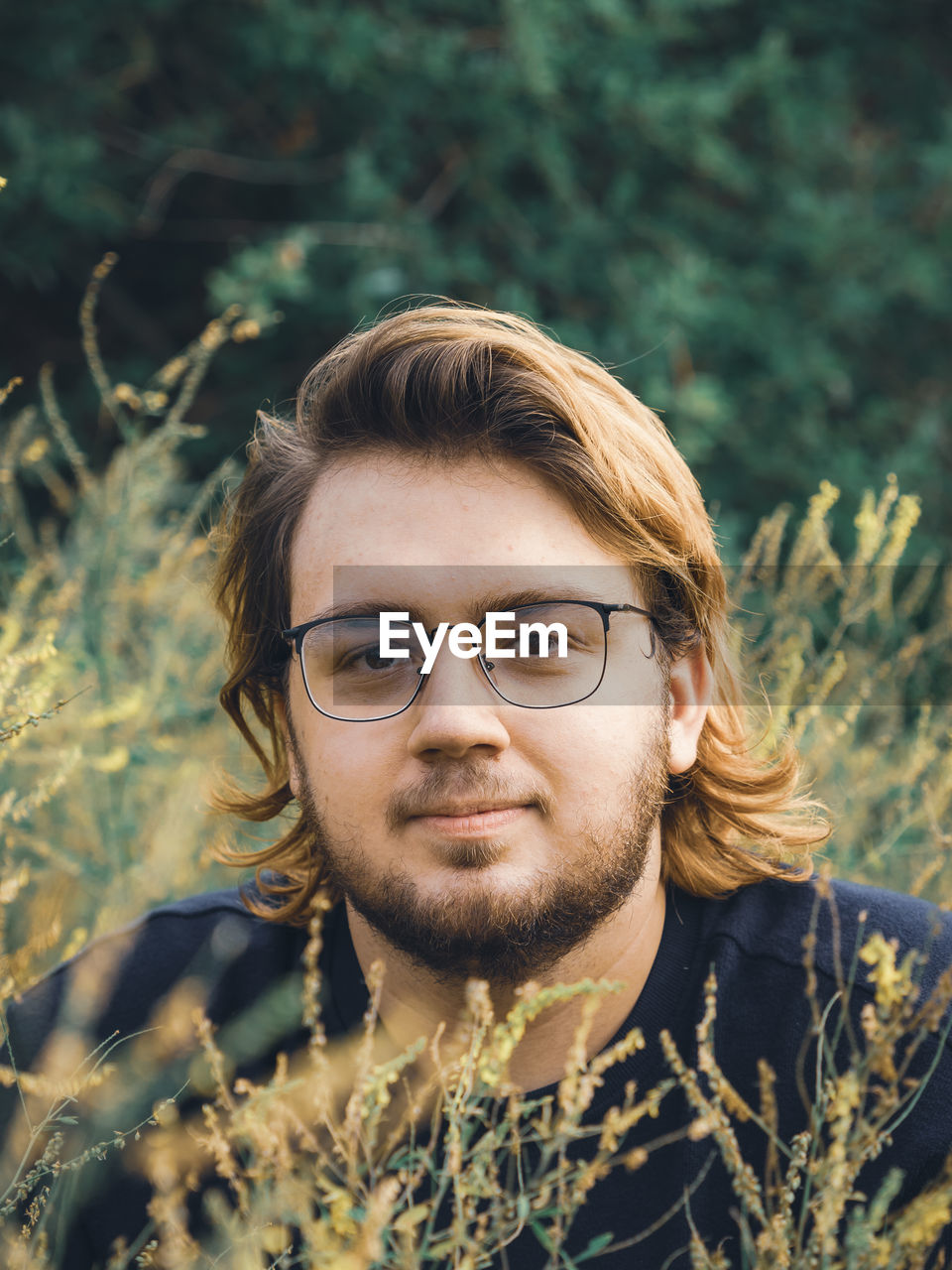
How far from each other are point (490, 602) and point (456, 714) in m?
0.23

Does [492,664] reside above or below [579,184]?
below

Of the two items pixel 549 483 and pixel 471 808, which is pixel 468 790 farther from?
pixel 549 483

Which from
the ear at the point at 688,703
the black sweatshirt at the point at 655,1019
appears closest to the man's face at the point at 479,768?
the ear at the point at 688,703

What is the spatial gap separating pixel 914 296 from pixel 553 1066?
5281mm

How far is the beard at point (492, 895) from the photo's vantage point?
5.87ft

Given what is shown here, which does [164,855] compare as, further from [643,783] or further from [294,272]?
[294,272]

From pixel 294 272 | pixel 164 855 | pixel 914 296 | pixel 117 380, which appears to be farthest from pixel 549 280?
pixel 164 855

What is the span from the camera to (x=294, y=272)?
5137 millimetres

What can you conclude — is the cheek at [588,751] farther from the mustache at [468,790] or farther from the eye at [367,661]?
the eye at [367,661]

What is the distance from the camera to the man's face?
5.88ft

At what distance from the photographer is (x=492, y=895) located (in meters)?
1.79

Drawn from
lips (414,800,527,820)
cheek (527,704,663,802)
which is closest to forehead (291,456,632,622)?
cheek (527,704,663,802)

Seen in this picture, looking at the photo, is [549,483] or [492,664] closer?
[492,664]

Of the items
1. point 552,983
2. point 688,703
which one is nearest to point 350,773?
point 552,983
